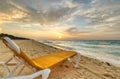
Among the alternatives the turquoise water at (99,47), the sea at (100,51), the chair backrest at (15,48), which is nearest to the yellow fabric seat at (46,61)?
the chair backrest at (15,48)

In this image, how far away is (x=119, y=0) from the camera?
1173 cm

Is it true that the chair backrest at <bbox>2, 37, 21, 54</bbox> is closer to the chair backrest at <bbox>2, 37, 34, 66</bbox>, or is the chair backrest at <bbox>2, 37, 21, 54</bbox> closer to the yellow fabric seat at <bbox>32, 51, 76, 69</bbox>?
the chair backrest at <bbox>2, 37, 34, 66</bbox>

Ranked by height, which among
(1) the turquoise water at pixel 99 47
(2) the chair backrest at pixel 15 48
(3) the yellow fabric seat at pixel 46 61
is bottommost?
(1) the turquoise water at pixel 99 47

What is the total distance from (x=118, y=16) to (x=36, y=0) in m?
9.91

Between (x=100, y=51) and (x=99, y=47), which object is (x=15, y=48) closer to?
(x=100, y=51)

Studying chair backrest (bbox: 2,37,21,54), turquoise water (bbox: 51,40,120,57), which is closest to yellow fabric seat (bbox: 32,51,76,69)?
chair backrest (bbox: 2,37,21,54)

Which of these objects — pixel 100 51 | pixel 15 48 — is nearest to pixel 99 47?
pixel 100 51

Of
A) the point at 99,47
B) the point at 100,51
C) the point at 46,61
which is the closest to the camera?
the point at 46,61

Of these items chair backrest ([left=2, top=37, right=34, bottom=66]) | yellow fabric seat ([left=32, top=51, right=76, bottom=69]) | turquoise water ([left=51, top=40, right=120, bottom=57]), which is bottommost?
turquoise water ([left=51, top=40, right=120, bottom=57])

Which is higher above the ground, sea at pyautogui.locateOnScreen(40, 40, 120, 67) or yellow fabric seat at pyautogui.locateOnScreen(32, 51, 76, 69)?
yellow fabric seat at pyautogui.locateOnScreen(32, 51, 76, 69)

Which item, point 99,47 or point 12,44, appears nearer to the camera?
point 12,44

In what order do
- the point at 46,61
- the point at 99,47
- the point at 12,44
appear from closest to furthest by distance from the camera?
1. the point at 12,44
2. the point at 46,61
3. the point at 99,47

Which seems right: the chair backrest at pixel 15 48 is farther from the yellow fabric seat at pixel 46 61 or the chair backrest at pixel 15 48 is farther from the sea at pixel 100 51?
the sea at pixel 100 51

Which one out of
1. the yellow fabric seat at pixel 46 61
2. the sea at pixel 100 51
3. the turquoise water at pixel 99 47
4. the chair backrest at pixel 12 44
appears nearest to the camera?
the chair backrest at pixel 12 44
